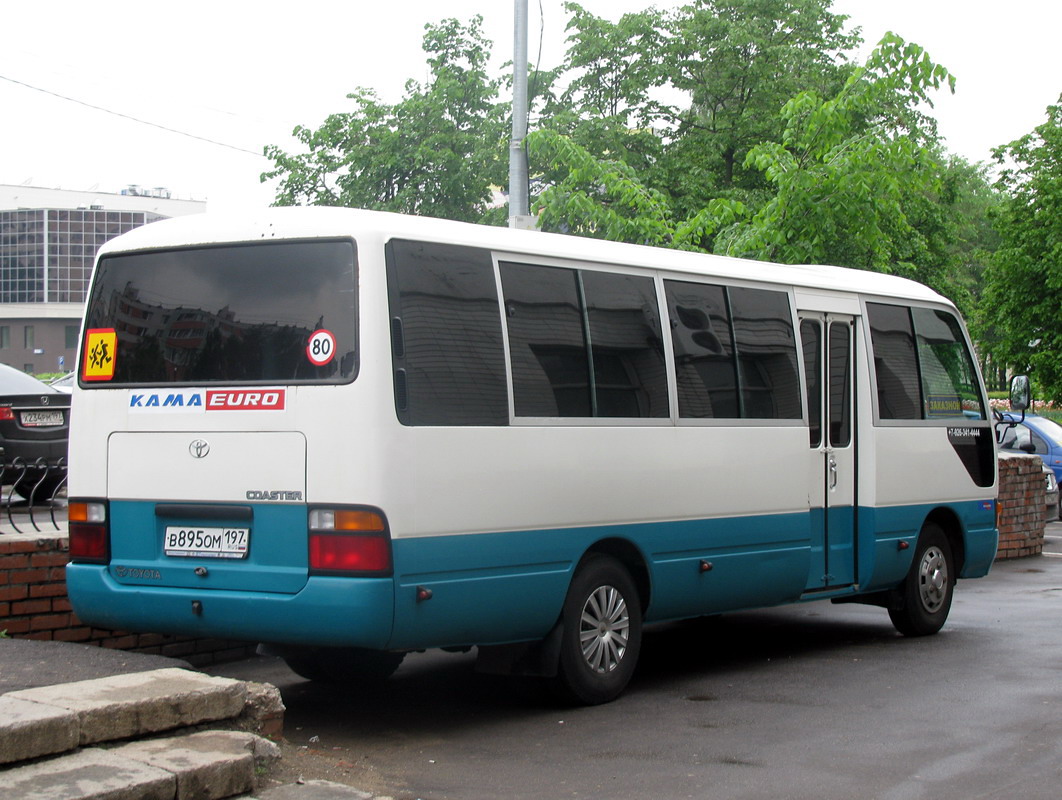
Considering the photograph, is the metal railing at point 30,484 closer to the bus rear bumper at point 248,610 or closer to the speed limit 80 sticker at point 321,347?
the bus rear bumper at point 248,610

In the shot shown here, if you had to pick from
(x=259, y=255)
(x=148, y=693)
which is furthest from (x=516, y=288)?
(x=148, y=693)

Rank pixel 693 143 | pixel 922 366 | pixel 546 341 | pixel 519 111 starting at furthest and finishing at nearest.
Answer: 1. pixel 693 143
2. pixel 519 111
3. pixel 922 366
4. pixel 546 341

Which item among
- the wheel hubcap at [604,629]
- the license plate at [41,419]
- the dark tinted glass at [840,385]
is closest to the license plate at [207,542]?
the wheel hubcap at [604,629]

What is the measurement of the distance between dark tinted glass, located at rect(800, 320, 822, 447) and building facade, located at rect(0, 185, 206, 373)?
109 meters

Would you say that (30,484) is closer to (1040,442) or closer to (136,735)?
(136,735)

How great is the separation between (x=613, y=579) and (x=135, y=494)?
8.55 ft

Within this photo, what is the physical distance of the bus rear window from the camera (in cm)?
673

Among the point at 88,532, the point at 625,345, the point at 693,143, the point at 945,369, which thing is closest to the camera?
the point at 88,532

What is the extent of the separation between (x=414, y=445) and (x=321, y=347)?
64 centimetres

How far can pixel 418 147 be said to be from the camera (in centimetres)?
4494

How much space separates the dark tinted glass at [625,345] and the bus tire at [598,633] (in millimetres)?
916

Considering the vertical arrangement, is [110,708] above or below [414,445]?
below

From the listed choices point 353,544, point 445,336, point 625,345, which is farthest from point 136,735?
point 625,345

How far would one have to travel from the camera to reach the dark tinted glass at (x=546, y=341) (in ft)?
24.3
